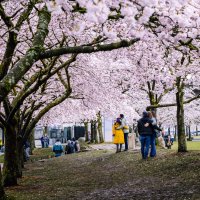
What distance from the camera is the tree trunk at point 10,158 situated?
1409 centimetres

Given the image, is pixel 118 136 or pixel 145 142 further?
pixel 118 136

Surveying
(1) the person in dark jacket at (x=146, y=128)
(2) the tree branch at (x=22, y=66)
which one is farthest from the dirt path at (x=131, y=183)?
(2) the tree branch at (x=22, y=66)

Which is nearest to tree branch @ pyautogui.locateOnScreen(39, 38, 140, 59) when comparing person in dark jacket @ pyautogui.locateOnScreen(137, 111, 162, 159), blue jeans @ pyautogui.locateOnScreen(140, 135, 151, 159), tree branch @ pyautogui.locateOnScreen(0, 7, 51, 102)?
tree branch @ pyautogui.locateOnScreen(0, 7, 51, 102)

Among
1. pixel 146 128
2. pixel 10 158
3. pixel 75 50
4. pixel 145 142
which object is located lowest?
pixel 10 158

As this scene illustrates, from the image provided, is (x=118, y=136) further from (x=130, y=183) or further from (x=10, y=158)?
(x=130, y=183)

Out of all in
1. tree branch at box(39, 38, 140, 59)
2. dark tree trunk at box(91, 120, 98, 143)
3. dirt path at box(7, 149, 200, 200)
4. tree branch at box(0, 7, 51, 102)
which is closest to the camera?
tree branch at box(0, 7, 51, 102)

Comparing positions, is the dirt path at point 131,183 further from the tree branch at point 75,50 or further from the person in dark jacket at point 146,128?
the tree branch at point 75,50

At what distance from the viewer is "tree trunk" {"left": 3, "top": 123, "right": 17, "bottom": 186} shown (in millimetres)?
14094

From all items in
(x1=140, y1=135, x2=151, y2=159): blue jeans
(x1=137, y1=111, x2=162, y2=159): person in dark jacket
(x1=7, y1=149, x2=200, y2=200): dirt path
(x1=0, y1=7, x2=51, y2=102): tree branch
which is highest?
(x1=0, y1=7, x2=51, y2=102): tree branch

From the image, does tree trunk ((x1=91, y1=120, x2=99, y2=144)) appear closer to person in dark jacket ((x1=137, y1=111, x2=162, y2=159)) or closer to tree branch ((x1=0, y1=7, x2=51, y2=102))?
person in dark jacket ((x1=137, y1=111, x2=162, y2=159))

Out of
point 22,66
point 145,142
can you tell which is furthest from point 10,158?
point 22,66

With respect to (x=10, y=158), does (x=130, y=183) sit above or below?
below

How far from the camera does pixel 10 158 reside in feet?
47.5

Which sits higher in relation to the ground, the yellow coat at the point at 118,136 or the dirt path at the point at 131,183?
the yellow coat at the point at 118,136
